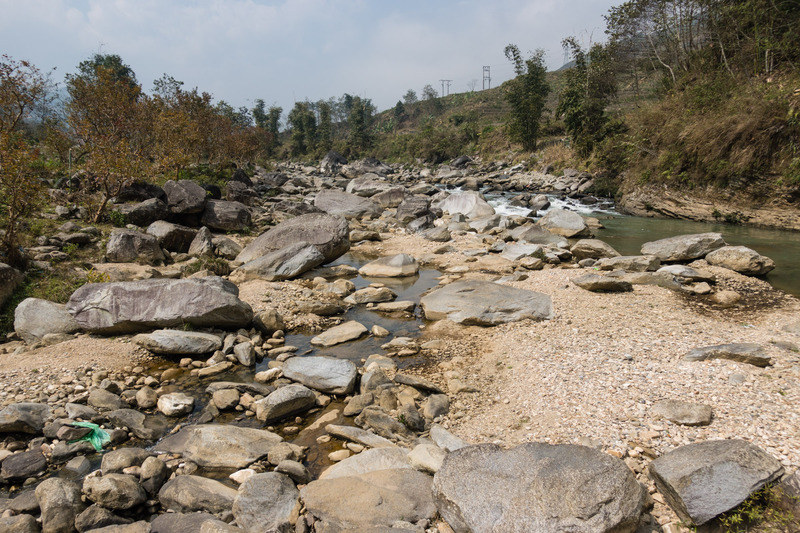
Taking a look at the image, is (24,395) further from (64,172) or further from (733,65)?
(733,65)

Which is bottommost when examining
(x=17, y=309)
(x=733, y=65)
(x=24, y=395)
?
(x=24, y=395)

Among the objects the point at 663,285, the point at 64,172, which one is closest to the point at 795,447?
the point at 663,285

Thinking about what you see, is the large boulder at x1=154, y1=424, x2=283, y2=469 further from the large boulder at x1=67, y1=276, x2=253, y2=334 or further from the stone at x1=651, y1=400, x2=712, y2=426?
the stone at x1=651, y1=400, x2=712, y2=426

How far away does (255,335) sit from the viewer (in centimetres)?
862

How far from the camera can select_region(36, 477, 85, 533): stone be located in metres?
3.97

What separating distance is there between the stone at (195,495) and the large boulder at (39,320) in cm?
518

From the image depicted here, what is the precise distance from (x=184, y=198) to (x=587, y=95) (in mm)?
30490

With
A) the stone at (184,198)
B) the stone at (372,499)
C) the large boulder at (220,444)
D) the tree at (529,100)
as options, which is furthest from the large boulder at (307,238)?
the tree at (529,100)

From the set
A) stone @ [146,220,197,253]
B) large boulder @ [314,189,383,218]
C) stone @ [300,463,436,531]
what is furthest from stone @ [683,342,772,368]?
large boulder @ [314,189,383,218]

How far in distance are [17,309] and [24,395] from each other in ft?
8.83

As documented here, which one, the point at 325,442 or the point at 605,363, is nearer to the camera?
the point at 325,442

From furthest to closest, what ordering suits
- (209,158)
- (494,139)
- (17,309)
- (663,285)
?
(494,139)
(209,158)
(663,285)
(17,309)

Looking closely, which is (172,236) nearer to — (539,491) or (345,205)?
(345,205)

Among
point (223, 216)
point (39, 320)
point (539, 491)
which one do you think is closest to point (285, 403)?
point (539, 491)
